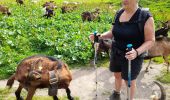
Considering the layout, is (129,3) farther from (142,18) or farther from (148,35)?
(148,35)

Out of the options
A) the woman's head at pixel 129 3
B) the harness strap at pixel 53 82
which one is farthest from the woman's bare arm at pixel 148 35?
the harness strap at pixel 53 82

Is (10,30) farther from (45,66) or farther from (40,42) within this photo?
(45,66)

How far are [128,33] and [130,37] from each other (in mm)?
79

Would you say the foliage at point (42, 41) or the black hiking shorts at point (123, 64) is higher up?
the black hiking shorts at point (123, 64)

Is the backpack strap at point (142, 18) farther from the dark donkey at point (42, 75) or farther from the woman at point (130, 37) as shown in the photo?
the dark donkey at point (42, 75)

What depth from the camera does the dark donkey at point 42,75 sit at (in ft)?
21.1

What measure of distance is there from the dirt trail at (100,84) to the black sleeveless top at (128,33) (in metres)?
2.70

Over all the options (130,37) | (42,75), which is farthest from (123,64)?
(42,75)

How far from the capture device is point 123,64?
6.29m

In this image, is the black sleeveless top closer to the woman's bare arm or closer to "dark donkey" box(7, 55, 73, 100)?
the woman's bare arm

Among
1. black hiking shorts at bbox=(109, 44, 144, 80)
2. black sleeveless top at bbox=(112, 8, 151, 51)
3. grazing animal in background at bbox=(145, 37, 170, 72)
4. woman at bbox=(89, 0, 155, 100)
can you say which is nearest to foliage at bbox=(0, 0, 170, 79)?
grazing animal in background at bbox=(145, 37, 170, 72)

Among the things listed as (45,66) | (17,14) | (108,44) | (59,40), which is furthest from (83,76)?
(17,14)

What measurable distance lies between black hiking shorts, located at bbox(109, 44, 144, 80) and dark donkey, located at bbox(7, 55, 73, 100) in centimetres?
96

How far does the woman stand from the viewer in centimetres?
566
